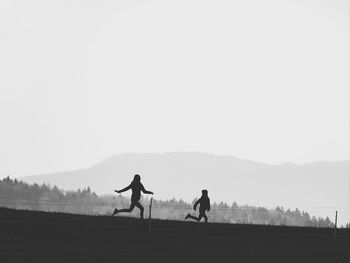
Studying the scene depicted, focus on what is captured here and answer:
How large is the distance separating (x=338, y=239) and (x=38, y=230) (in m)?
12.5

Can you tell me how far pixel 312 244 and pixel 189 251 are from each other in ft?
24.6

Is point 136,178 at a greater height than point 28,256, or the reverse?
point 136,178

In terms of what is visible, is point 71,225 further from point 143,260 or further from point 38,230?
point 143,260

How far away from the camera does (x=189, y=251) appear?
23953 millimetres

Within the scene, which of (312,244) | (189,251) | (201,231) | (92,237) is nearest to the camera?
(189,251)

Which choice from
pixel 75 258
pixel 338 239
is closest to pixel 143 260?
pixel 75 258

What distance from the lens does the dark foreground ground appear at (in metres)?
21.3

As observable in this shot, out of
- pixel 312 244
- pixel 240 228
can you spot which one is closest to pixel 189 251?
pixel 312 244

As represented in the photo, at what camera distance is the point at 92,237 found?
2614 centimetres

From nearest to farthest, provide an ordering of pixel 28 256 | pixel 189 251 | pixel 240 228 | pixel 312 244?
pixel 28 256
pixel 189 251
pixel 312 244
pixel 240 228

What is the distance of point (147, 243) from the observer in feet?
83.6

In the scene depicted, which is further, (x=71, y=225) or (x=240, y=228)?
(x=240, y=228)

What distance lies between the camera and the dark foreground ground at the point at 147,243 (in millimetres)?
21297

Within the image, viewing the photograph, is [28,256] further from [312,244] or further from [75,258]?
[312,244]
